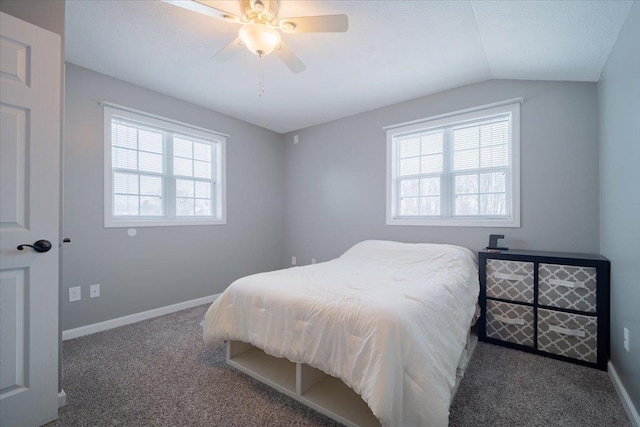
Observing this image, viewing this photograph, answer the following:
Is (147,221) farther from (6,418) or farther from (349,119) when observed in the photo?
(349,119)

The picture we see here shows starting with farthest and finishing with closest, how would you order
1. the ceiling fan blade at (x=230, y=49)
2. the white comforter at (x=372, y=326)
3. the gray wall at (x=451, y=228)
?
the gray wall at (x=451, y=228) → the ceiling fan blade at (x=230, y=49) → the white comforter at (x=372, y=326)

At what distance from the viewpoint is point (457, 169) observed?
312 cm

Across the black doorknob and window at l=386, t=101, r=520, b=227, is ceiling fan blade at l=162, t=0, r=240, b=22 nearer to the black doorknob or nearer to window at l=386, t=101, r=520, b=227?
the black doorknob

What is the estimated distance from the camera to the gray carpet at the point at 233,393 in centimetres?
155

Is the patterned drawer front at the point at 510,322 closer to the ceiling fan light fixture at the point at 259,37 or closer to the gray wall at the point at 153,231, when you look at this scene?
the ceiling fan light fixture at the point at 259,37

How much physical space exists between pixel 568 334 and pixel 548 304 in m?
0.23

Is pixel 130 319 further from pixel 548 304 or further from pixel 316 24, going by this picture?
pixel 548 304

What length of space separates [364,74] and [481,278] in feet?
7.23

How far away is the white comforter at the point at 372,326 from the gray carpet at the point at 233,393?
0.29 m

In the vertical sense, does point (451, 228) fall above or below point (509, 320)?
above

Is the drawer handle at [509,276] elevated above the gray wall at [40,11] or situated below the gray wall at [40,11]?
below

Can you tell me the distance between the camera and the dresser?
2.07 meters

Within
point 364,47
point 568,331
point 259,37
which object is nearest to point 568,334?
point 568,331

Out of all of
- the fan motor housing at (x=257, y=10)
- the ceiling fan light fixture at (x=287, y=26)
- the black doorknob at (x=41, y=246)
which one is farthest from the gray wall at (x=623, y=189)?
the black doorknob at (x=41, y=246)
